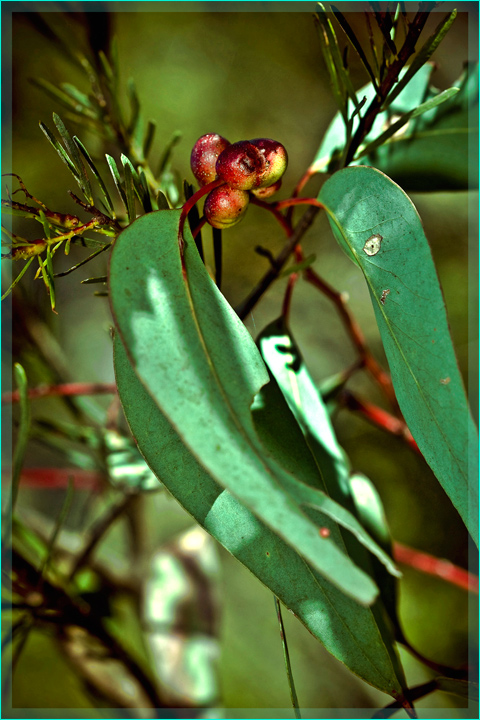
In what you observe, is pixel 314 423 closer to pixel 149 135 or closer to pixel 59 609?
pixel 149 135

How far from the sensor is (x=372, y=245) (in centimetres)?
39

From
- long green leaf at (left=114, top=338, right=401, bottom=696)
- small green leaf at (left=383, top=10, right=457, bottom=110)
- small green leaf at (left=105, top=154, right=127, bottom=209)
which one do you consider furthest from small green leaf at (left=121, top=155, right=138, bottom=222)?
small green leaf at (left=383, top=10, right=457, bottom=110)

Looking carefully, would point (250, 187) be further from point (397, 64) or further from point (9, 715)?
point (9, 715)

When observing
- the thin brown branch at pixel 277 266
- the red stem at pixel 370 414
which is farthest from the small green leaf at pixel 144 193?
the red stem at pixel 370 414

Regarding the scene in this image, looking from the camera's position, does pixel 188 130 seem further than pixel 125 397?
Yes

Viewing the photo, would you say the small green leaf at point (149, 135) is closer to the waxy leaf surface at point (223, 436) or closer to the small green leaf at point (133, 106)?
the small green leaf at point (133, 106)

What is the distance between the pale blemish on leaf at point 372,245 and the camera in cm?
39

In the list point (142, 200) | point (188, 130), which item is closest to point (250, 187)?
point (142, 200)

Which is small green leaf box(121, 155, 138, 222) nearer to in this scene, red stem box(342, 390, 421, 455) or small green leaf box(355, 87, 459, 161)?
small green leaf box(355, 87, 459, 161)

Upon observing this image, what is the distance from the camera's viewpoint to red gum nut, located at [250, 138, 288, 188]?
0.41 metres

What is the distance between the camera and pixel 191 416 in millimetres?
303

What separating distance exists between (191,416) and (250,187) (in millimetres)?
187

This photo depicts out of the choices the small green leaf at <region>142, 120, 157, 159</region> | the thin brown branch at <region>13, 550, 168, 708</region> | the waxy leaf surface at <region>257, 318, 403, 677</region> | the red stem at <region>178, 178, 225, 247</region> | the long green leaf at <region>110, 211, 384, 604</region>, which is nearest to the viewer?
the long green leaf at <region>110, 211, 384, 604</region>

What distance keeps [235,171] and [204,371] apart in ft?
0.50
